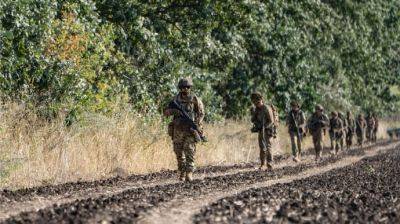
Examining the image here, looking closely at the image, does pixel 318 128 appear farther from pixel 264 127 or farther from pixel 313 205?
pixel 313 205

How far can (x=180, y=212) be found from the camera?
976 centimetres

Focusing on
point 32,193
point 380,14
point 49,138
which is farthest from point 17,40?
point 380,14

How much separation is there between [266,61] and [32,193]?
62.7ft

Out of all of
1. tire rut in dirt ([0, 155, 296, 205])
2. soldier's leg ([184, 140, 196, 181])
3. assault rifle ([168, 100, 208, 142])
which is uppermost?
assault rifle ([168, 100, 208, 142])

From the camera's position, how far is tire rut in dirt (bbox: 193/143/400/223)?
9023 mm

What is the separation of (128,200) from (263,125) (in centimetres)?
1004

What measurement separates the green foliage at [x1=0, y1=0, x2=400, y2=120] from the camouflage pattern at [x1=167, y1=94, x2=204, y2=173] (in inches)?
114

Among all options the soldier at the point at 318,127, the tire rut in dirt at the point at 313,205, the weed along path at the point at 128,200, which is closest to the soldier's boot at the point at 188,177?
the weed along path at the point at 128,200

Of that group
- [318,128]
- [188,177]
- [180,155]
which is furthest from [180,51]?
[188,177]

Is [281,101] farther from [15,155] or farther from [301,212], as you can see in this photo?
[301,212]

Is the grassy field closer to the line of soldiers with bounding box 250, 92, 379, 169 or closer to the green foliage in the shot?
the green foliage

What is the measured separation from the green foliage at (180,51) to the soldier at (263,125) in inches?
109

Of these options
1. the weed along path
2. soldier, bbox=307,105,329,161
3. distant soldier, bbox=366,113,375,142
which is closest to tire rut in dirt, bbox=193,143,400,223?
the weed along path

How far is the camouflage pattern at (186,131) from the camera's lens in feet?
50.8
